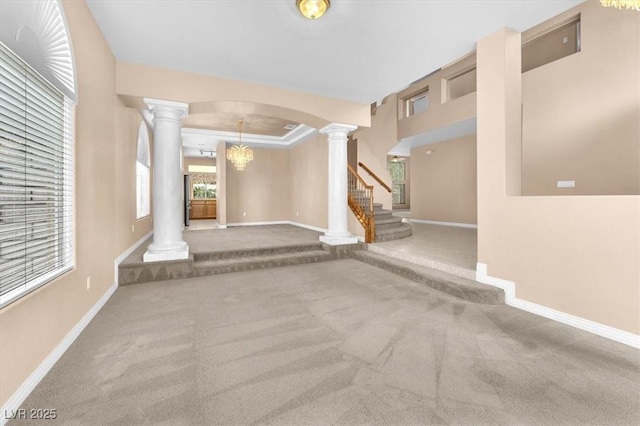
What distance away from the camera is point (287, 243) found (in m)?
5.67

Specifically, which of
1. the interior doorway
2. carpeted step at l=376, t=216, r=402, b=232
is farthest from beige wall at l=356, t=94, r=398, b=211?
the interior doorway

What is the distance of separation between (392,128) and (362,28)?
244 inches

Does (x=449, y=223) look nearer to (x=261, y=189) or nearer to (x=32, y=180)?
(x=261, y=189)

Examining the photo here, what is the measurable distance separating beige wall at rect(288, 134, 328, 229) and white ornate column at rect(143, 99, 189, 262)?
3.98m

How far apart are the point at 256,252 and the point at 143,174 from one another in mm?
3264

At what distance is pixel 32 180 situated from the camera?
1.72 metres

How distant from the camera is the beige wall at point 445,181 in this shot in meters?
8.50

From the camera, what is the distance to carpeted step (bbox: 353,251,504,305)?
3025 mm

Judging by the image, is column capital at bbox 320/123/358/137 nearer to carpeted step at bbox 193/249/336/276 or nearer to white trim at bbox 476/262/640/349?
carpeted step at bbox 193/249/336/276

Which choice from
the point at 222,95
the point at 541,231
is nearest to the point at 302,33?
the point at 222,95

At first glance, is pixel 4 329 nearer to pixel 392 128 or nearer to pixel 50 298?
pixel 50 298

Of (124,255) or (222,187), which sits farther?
(222,187)

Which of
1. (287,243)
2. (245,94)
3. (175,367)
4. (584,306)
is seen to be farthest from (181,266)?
(584,306)

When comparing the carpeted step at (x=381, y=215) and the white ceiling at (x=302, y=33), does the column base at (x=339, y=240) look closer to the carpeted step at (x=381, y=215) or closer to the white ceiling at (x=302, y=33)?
the carpeted step at (x=381, y=215)
